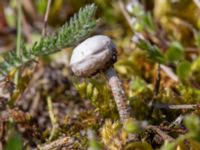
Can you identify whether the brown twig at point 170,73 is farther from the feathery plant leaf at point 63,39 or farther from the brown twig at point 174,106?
the feathery plant leaf at point 63,39

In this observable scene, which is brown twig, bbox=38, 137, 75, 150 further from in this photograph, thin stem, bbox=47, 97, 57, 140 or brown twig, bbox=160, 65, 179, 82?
brown twig, bbox=160, 65, 179, 82

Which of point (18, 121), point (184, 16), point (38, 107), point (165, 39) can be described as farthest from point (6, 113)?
point (184, 16)

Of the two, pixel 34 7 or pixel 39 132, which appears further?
pixel 34 7

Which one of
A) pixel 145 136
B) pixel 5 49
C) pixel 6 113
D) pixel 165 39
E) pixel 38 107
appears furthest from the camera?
pixel 5 49

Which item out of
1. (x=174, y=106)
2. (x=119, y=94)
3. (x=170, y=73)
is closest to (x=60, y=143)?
(x=119, y=94)

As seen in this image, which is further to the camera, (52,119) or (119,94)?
(52,119)

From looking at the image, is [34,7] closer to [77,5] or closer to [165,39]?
[77,5]

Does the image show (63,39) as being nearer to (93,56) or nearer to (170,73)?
(93,56)
